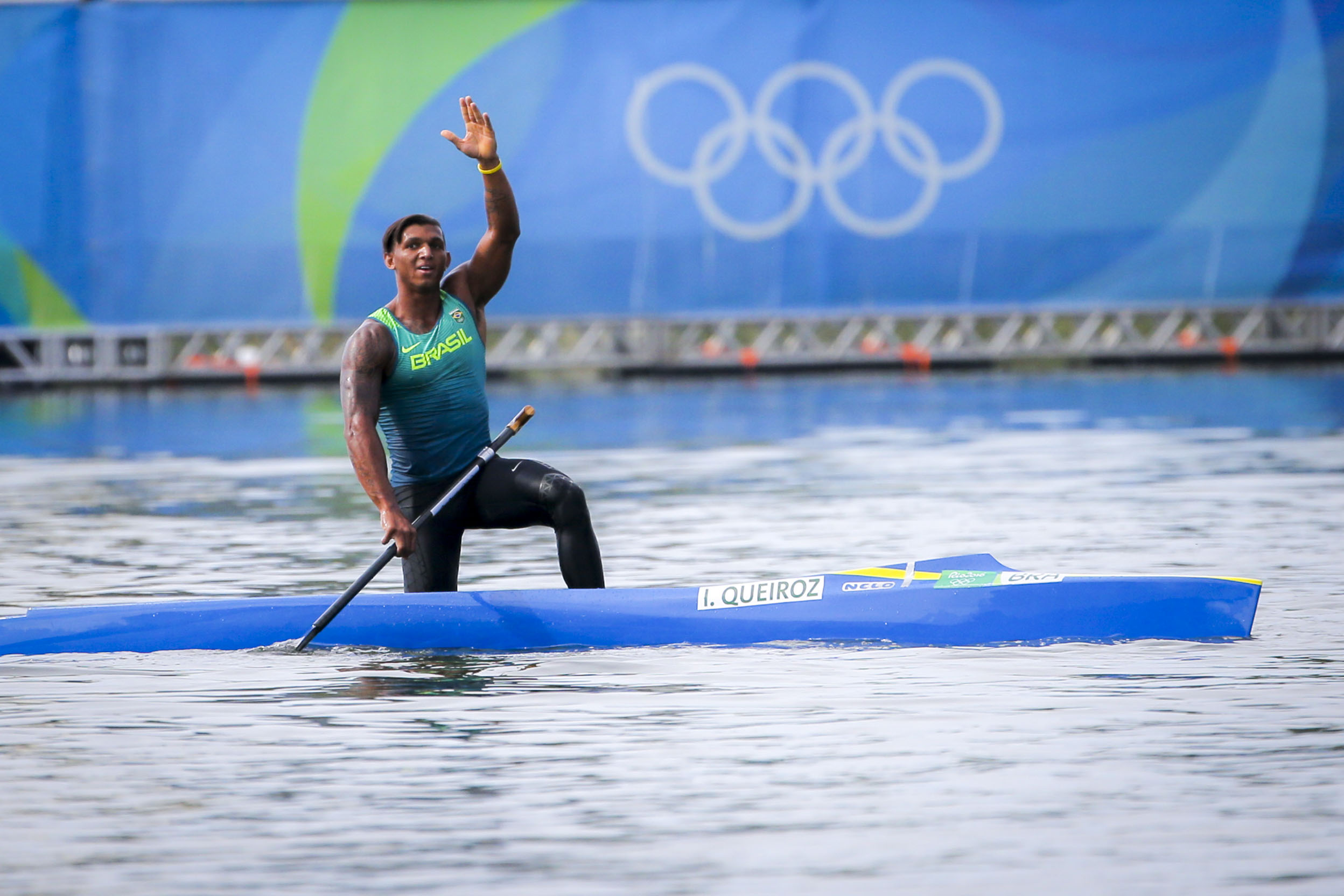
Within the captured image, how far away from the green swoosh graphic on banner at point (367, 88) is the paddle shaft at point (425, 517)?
2044cm

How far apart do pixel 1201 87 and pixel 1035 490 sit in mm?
16003

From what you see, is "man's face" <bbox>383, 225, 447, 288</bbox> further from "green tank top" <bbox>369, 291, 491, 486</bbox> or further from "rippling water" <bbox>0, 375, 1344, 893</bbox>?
"rippling water" <bbox>0, 375, 1344, 893</bbox>

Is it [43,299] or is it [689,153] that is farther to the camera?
[689,153]

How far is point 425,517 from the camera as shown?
25.4 feet

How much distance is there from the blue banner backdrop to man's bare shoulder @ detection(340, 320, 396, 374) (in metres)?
20.2

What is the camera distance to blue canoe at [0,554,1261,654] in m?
7.34

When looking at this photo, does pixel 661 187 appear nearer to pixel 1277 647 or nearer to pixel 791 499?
pixel 791 499

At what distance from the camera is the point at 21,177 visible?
28.0 metres

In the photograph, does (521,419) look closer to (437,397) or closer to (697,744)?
(437,397)

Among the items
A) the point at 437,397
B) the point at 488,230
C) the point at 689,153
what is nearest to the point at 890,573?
the point at 437,397

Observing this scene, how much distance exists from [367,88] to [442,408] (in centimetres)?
2090

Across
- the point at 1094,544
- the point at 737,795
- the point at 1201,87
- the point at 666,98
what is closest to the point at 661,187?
the point at 666,98

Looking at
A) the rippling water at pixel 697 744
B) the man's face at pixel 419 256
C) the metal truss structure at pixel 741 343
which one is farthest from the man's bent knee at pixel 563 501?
the metal truss structure at pixel 741 343

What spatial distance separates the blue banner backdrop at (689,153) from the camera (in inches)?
1101
